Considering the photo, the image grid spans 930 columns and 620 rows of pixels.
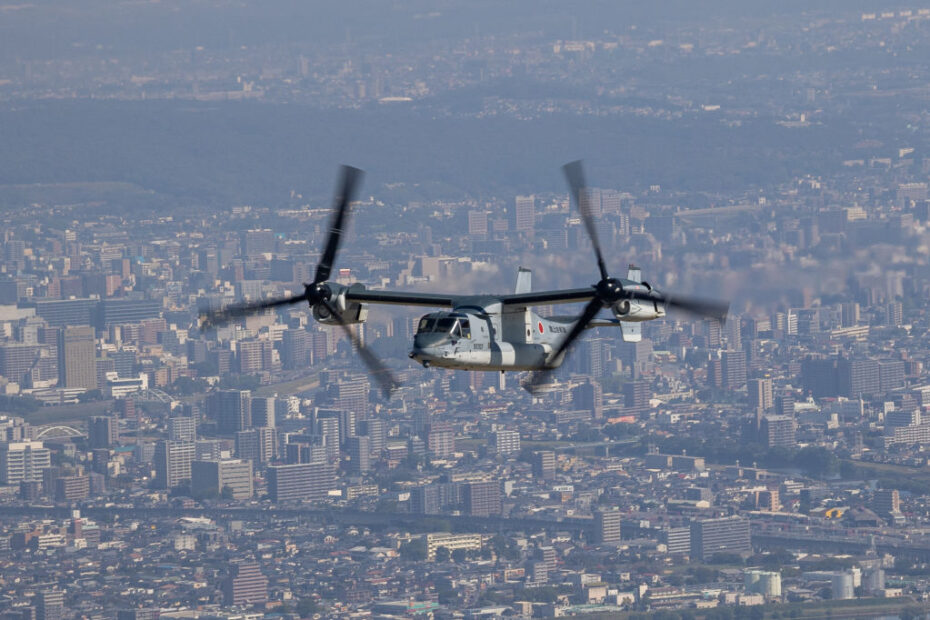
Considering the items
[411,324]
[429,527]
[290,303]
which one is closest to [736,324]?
[411,324]

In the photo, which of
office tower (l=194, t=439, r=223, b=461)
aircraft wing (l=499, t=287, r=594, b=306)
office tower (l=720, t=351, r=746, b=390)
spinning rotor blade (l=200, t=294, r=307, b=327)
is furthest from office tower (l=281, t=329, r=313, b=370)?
aircraft wing (l=499, t=287, r=594, b=306)

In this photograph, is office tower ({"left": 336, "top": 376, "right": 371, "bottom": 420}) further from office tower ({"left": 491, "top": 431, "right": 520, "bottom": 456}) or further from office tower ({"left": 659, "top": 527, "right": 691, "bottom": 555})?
office tower ({"left": 659, "top": 527, "right": 691, "bottom": 555})

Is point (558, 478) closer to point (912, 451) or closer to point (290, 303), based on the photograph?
point (912, 451)

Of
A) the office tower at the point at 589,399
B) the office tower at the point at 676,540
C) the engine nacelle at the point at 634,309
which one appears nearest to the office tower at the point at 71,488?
the office tower at the point at 589,399

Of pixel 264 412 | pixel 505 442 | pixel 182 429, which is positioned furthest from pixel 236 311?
pixel 264 412

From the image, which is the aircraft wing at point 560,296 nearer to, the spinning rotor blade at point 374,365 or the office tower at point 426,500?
the spinning rotor blade at point 374,365
